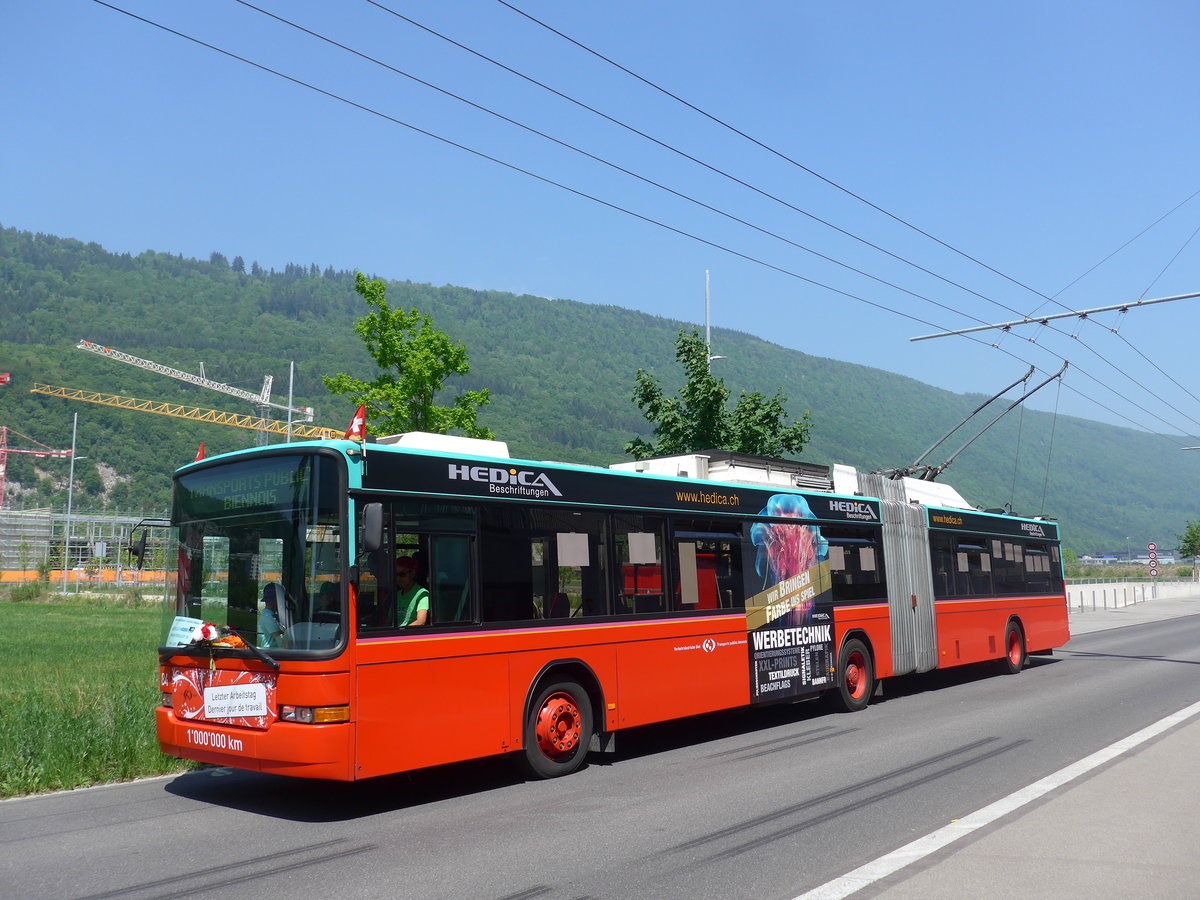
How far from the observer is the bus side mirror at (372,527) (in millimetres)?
7246

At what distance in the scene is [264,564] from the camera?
7.87 metres

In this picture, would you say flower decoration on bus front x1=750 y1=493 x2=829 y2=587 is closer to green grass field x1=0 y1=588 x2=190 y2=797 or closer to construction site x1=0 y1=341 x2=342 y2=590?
construction site x1=0 y1=341 x2=342 y2=590

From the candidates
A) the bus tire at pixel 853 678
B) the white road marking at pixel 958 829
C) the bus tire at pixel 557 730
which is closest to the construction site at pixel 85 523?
the bus tire at pixel 557 730

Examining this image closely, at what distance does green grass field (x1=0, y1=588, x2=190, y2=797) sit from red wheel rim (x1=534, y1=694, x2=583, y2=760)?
3549 mm

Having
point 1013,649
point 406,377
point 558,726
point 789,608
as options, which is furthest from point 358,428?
point 406,377

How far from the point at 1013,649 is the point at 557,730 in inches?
473

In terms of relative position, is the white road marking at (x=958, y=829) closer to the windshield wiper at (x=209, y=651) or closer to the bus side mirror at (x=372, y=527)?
the bus side mirror at (x=372, y=527)

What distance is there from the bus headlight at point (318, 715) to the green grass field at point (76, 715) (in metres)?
3.07

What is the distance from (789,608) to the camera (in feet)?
41.7

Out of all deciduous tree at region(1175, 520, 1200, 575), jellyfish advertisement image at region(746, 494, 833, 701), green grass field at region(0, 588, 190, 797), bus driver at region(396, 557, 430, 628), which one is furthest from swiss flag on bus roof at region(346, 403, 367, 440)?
deciduous tree at region(1175, 520, 1200, 575)

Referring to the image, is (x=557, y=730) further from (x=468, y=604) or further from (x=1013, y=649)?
(x=1013, y=649)

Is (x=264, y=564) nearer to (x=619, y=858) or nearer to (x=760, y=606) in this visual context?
(x=619, y=858)

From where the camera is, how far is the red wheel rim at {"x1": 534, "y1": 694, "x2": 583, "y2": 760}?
30.2ft

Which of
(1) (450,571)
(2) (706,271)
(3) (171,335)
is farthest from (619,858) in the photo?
(3) (171,335)
